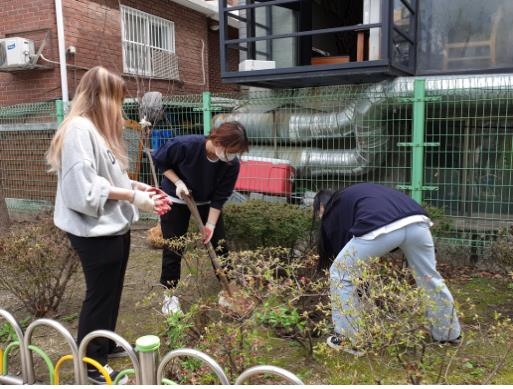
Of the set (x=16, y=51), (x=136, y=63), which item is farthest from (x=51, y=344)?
(x=136, y=63)

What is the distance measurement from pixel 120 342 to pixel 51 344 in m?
1.51

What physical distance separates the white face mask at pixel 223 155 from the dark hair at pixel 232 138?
1.8 inches

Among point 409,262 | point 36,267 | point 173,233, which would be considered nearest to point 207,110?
point 173,233

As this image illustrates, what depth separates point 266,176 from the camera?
5914 millimetres

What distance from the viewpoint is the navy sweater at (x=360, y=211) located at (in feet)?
8.75

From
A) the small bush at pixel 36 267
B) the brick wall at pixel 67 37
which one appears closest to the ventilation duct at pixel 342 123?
the brick wall at pixel 67 37

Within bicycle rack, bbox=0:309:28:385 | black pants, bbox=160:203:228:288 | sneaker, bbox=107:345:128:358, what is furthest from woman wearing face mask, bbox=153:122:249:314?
bicycle rack, bbox=0:309:28:385

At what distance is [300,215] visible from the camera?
4.35 metres

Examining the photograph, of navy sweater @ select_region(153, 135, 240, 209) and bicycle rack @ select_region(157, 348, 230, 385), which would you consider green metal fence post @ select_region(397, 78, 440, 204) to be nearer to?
navy sweater @ select_region(153, 135, 240, 209)

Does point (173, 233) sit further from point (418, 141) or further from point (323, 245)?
point (418, 141)

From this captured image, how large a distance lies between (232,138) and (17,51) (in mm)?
6157

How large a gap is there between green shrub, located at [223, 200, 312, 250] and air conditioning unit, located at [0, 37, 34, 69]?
5.21m

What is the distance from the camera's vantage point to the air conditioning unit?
25.2ft

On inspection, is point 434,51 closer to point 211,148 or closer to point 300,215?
point 300,215
